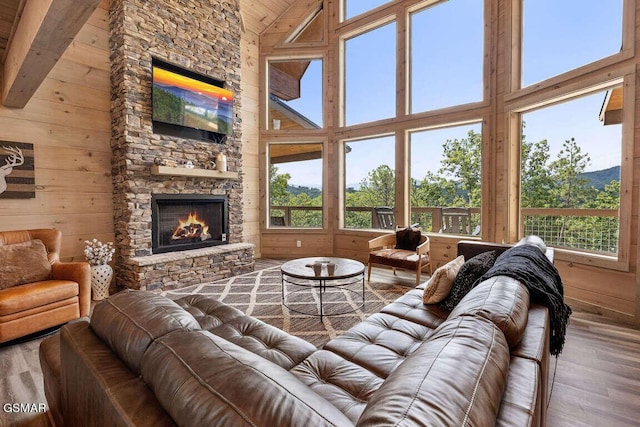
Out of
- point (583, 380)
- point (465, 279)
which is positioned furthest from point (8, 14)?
point (583, 380)

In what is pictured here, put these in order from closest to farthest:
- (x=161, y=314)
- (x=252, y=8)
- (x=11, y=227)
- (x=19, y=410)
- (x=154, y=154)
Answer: (x=161, y=314), (x=19, y=410), (x=11, y=227), (x=154, y=154), (x=252, y=8)

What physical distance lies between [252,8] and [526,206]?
5585 millimetres

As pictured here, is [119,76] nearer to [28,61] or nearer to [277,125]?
[28,61]

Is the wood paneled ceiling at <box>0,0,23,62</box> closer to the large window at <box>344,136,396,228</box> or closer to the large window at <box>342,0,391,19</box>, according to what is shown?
the large window at <box>344,136,396,228</box>

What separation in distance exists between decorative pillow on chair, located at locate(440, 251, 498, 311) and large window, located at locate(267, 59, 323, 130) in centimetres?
448

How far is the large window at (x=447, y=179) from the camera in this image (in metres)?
4.63

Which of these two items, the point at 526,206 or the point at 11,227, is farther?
the point at 526,206

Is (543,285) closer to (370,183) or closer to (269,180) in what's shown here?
(370,183)

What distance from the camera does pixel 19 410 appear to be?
1.75 meters

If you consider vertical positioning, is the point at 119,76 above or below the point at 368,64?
below

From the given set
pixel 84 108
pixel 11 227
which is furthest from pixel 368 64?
pixel 11 227

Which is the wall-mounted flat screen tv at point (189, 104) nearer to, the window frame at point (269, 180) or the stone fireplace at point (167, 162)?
the stone fireplace at point (167, 162)

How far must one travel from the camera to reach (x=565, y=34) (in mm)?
3600

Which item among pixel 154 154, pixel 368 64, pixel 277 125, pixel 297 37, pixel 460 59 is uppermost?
pixel 297 37
